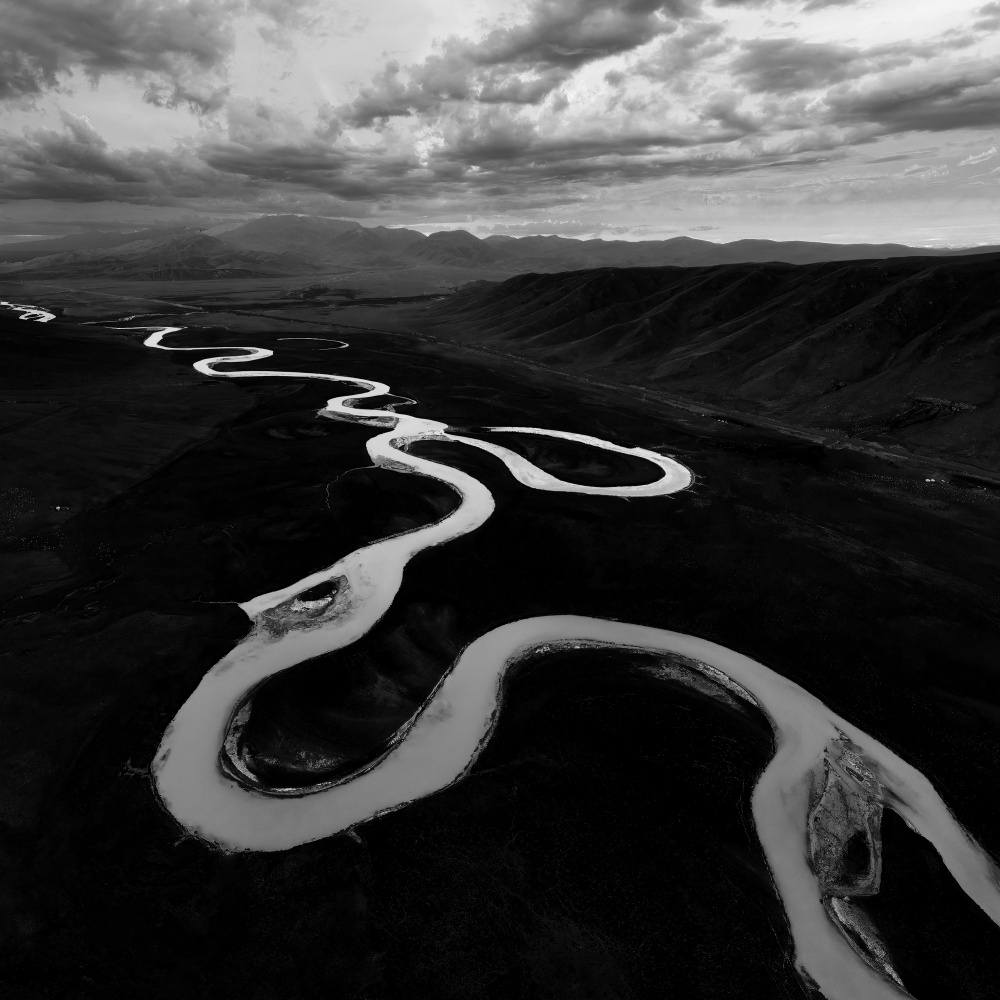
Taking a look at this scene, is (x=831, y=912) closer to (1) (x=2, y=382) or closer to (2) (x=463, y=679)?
(2) (x=463, y=679)

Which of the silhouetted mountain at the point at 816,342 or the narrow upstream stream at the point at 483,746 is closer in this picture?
the narrow upstream stream at the point at 483,746

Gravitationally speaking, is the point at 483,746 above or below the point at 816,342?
below

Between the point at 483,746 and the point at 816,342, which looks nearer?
the point at 483,746

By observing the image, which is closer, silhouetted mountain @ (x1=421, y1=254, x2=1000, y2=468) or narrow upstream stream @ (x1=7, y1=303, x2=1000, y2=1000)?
narrow upstream stream @ (x1=7, y1=303, x2=1000, y2=1000)
